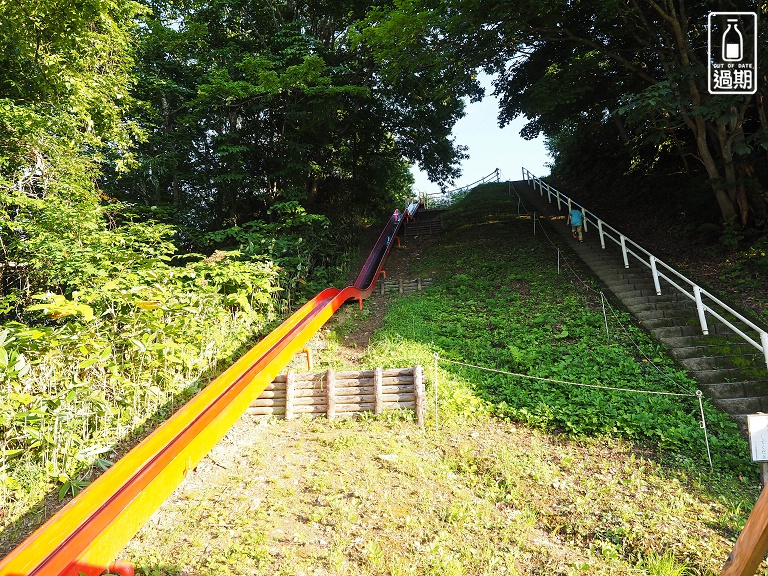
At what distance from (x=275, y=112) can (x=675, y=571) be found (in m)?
15.9

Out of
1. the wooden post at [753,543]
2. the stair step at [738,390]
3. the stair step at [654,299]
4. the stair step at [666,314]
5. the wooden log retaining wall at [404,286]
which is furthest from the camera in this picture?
the wooden log retaining wall at [404,286]

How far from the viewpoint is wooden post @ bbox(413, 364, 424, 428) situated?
635 cm

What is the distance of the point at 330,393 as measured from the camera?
671 centimetres

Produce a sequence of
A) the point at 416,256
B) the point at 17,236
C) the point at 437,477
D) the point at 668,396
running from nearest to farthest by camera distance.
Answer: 1. the point at 437,477
2. the point at 668,396
3. the point at 17,236
4. the point at 416,256

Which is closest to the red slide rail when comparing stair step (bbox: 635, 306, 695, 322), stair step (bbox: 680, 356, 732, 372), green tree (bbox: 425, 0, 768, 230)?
stair step (bbox: 680, 356, 732, 372)

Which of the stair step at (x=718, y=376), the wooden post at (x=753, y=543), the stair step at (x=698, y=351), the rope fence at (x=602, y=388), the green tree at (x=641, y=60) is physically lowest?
the rope fence at (x=602, y=388)

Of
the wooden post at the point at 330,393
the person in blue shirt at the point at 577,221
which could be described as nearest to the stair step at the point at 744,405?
the wooden post at the point at 330,393

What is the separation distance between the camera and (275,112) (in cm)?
1575

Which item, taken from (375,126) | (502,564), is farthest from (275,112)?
(502,564)

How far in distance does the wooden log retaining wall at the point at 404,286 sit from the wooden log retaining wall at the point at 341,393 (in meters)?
6.34

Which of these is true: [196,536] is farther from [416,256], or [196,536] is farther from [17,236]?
[416,256]

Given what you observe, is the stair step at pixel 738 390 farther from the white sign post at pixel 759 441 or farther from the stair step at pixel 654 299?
the stair step at pixel 654 299

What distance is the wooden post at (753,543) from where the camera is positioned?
3.99ft

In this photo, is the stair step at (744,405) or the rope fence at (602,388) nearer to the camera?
the rope fence at (602,388)
